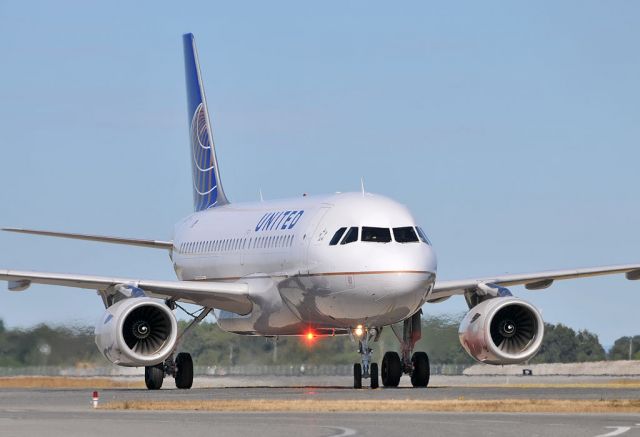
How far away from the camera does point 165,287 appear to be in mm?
40125

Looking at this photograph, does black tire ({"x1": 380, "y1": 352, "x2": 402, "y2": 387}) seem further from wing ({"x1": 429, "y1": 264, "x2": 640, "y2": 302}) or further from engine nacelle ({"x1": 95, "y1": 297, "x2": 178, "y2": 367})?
engine nacelle ({"x1": 95, "y1": 297, "x2": 178, "y2": 367})

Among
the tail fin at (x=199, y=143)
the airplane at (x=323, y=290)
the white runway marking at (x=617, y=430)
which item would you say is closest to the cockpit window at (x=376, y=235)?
the airplane at (x=323, y=290)

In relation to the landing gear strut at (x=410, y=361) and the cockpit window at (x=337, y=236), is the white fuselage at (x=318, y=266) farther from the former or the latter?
the landing gear strut at (x=410, y=361)

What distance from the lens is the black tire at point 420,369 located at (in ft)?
133

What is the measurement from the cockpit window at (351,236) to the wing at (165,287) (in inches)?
186

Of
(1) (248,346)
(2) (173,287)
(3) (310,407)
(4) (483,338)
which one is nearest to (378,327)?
(4) (483,338)

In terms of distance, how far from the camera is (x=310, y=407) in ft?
91.7

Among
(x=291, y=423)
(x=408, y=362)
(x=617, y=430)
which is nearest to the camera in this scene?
(x=617, y=430)

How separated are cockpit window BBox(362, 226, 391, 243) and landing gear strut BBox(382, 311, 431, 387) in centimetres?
362

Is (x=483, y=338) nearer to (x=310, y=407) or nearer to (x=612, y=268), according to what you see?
(x=612, y=268)

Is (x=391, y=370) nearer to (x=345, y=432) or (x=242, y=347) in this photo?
(x=242, y=347)

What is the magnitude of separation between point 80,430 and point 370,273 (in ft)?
50.2

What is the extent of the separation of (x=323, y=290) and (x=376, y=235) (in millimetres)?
1802

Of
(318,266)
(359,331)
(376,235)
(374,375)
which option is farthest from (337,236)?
(374,375)
